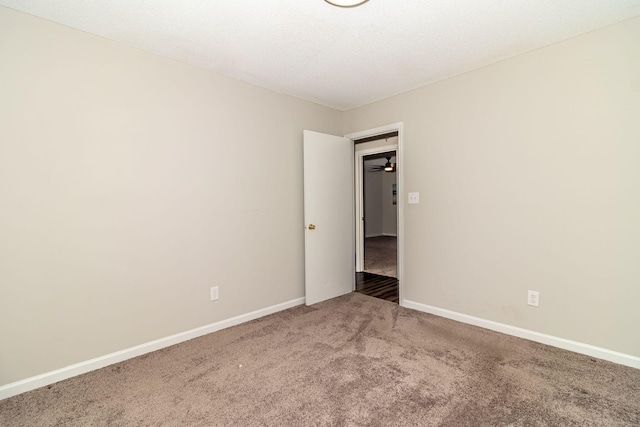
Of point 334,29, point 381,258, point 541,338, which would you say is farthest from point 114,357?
point 381,258

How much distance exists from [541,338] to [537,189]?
1.23 m

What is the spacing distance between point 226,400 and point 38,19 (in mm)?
2747

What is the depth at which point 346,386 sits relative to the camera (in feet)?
6.49

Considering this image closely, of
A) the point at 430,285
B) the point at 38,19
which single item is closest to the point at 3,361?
the point at 38,19

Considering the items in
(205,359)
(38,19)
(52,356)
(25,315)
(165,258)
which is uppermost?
(38,19)

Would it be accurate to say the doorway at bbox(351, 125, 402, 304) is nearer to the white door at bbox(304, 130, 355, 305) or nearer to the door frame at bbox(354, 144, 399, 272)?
the door frame at bbox(354, 144, 399, 272)

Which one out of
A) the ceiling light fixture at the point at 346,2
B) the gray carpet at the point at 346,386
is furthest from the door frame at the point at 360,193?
the ceiling light fixture at the point at 346,2

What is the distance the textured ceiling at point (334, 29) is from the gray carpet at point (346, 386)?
95.5 inches

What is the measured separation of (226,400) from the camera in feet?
Result: 6.10

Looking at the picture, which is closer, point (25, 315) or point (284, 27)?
point (25, 315)

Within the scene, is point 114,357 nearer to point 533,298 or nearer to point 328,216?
point 328,216

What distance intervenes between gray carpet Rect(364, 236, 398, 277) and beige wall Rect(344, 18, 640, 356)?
6.17 ft

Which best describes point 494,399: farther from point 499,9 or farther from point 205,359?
point 499,9

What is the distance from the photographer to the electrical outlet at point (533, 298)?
258 centimetres
